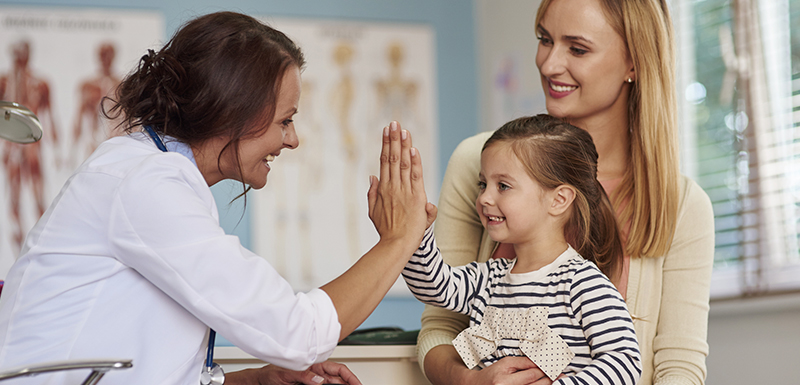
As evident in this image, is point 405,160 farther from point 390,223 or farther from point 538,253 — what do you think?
point 538,253

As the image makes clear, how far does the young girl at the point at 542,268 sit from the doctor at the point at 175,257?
229 millimetres

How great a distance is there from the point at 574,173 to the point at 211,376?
0.71 m

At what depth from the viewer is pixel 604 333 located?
3.70ft

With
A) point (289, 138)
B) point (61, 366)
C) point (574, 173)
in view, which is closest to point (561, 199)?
point (574, 173)

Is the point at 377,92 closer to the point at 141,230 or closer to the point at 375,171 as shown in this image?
the point at 375,171

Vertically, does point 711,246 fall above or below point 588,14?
below

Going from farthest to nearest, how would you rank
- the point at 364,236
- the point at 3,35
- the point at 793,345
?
the point at 364,236
the point at 3,35
the point at 793,345

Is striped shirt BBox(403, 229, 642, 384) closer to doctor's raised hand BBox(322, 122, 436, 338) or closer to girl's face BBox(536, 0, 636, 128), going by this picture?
doctor's raised hand BBox(322, 122, 436, 338)

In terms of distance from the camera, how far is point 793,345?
1941 millimetres

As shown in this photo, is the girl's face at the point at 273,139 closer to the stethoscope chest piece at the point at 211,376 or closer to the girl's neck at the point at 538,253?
the stethoscope chest piece at the point at 211,376

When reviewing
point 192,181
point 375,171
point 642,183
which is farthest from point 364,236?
point 192,181

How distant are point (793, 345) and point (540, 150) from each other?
1.18 m

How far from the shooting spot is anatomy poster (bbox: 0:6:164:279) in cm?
304

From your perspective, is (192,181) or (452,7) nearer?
(192,181)
